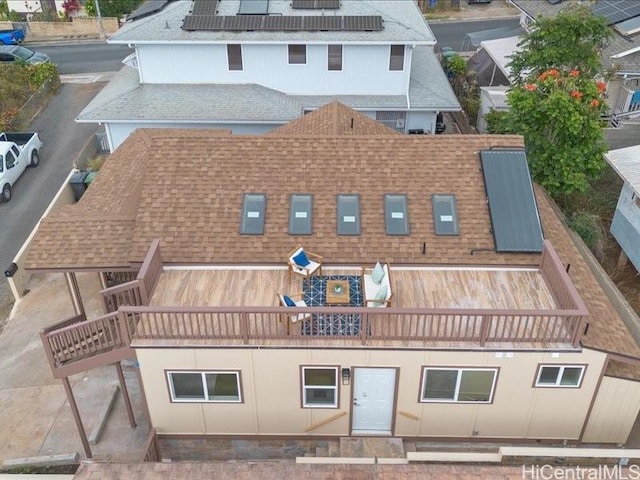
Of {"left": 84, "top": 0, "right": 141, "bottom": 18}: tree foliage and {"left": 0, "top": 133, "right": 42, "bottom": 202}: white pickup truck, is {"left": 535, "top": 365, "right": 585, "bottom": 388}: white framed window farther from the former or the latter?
{"left": 84, "top": 0, "right": 141, "bottom": 18}: tree foliage

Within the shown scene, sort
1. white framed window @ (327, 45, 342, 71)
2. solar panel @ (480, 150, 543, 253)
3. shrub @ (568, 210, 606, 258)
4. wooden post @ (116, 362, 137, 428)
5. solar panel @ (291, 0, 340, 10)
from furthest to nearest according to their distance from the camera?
solar panel @ (291, 0, 340, 10) → white framed window @ (327, 45, 342, 71) → shrub @ (568, 210, 606, 258) → solar panel @ (480, 150, 543, 253) → wooden post @ (116, 362, 137, 428)

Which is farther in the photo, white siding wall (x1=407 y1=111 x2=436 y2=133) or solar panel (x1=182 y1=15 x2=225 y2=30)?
white siding wall (x1=407 y1=111 x2=436 y2=133)

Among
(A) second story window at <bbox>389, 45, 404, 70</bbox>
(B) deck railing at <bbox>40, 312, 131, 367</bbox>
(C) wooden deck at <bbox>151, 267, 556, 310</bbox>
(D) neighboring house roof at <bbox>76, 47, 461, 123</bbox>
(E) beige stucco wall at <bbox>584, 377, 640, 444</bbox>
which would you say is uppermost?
(A) second story window at <bbox>389, 45, 404, 70</bbox>

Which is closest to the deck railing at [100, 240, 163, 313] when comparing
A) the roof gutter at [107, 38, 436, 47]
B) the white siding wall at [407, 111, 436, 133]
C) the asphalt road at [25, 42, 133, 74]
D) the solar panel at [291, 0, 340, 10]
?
the roof gutter at [107, 38, 436, 47]

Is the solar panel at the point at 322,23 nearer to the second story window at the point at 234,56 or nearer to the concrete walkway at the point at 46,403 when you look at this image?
the second story window at the point at 234,56

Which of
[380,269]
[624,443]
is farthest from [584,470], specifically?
[380,269]

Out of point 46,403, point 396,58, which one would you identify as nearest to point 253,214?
point 46,403

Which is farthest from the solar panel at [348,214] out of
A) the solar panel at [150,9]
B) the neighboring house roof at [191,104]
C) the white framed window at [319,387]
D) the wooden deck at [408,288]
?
the solar panel at [150,9]
